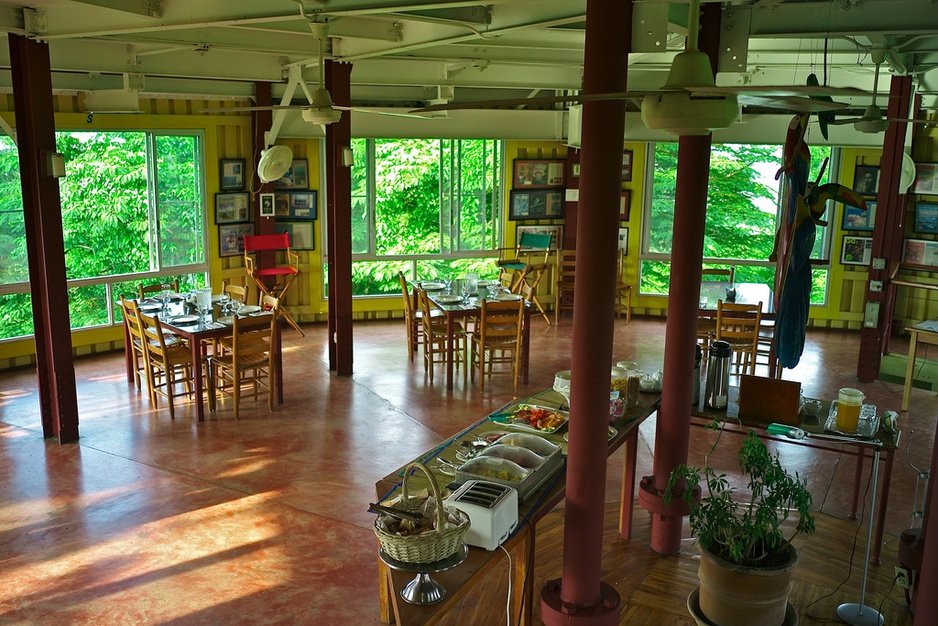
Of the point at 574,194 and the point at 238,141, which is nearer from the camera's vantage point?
the point at 238,141

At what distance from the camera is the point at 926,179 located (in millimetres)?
11039

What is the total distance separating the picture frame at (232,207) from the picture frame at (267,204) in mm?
285

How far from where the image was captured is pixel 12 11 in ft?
21.0

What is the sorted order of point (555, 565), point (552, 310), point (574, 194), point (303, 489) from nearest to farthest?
point (555, 565)
point (303, 489)
point (574, 194)
point (552, 310)

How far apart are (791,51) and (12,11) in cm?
686

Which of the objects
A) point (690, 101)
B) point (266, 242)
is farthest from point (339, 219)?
point (690, 101)

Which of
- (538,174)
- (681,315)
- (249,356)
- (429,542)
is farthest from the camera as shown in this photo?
(538,174)

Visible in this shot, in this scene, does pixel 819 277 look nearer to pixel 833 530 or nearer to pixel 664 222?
pixel 664 222

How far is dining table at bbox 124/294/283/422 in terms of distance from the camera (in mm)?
7770

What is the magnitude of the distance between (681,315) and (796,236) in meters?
0.85

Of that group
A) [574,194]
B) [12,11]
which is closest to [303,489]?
[12,11]

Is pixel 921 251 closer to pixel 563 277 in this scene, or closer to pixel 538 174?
pixel 563 277

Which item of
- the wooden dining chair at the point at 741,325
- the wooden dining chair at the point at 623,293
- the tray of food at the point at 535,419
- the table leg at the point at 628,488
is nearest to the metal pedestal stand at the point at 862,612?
the table leg at the point at 628,488

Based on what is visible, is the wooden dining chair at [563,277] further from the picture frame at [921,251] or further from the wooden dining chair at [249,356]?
the wooden dining chair at [249,356]
